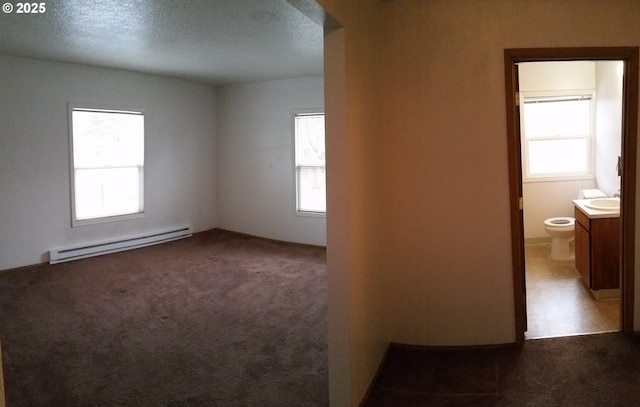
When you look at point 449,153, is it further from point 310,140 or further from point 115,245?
point 115,245

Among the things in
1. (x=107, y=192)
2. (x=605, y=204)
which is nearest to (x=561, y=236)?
(x=605, y=204)

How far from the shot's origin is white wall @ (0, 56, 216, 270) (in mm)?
5051

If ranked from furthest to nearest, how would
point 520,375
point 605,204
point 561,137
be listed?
point 561,137
point 605,204
point 520,375

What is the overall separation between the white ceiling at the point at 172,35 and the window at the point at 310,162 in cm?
75

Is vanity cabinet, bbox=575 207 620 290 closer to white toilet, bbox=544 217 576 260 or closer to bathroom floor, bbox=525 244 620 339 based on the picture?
bathroom floor, bbox=525 244 620 339

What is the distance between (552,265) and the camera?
5.16 meters

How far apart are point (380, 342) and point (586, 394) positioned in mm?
1164

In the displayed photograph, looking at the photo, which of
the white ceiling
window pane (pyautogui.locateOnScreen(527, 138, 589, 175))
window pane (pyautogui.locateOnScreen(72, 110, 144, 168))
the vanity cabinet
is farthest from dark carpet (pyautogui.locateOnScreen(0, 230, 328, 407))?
window pane (pyautogui.locateOnScreen(527, 138, 589, 175))

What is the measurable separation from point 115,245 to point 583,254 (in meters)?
5.57

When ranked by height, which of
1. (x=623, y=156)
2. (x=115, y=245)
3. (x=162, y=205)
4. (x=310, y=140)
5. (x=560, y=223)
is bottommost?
(x=115, y=245)

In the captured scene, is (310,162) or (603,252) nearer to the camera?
(603,252)

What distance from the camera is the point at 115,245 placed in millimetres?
6027

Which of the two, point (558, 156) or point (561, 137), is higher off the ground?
point (561, 137)
